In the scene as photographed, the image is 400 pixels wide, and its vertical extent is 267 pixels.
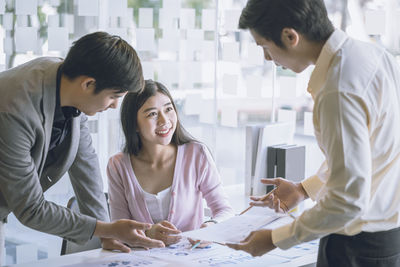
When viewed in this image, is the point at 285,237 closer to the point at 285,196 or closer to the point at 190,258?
the point at 285,196

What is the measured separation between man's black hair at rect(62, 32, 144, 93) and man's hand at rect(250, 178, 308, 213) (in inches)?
24.0

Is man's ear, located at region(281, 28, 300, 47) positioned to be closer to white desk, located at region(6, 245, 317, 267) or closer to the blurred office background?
white desk, located at region(6, 245, 317, 267)

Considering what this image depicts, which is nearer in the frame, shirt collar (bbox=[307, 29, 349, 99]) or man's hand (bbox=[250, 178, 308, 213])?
shirt collar (bbox=[307, 29, 349, 99])

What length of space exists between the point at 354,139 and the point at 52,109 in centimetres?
101

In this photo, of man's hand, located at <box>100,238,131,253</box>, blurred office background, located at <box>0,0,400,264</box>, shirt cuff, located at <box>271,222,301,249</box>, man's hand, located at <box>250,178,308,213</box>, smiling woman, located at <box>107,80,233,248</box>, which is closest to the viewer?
shirt cuff, located at <box>271,222,301,249</box>

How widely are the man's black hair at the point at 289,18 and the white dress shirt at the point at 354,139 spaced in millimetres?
45

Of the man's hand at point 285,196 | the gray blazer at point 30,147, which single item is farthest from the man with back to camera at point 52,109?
the man's hand at point 285,196

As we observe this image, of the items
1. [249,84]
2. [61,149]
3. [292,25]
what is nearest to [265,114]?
[249,84]

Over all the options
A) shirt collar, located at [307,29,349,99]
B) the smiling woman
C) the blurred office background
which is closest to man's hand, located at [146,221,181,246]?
the smiling woman

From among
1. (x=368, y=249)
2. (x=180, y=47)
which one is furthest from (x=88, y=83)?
(x=180, y=47)

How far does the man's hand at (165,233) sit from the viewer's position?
2145mm

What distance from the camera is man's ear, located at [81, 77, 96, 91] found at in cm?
184

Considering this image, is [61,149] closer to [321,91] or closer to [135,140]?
[135,140]

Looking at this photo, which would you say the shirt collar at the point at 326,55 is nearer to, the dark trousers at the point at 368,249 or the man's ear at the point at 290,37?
the man's ear at the point at 290,37
